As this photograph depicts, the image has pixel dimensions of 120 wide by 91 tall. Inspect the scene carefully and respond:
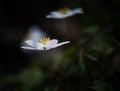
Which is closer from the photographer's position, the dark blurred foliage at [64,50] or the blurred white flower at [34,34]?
the dark blurred foliage at [64,50]

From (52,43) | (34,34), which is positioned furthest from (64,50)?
(52,43)

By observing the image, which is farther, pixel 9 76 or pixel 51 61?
pixel 9 76

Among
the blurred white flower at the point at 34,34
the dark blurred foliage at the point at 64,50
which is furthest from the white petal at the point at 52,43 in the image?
the blurred white flower at the point at 34,34

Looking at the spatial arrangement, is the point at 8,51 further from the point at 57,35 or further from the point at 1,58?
the point at 57,35

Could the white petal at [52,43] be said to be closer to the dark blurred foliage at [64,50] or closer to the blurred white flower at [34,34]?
the dark blurred foliage at [64,50]

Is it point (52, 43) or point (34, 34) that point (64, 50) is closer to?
point (34, 34)

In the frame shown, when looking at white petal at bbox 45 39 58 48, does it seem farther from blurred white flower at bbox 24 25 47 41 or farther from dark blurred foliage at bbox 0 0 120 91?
blurred white flower at bbox 24 25 47 41

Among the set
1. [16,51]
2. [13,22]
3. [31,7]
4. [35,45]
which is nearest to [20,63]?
[16,51]

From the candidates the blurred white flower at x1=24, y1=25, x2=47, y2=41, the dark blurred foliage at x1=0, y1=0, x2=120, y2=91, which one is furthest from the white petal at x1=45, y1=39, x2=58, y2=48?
the blurred white flower at x1=24, y1=25, x2=47, y2=41
